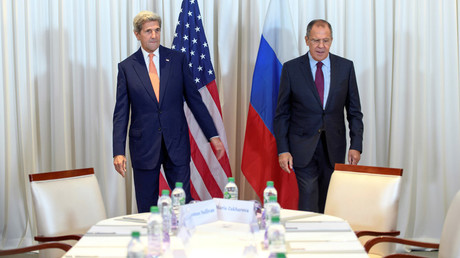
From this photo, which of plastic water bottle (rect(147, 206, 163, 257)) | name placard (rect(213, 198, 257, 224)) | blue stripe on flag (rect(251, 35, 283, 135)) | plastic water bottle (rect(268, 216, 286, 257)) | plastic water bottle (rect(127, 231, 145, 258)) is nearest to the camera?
plastic water bottle (rect(127, 231, 145, 258))

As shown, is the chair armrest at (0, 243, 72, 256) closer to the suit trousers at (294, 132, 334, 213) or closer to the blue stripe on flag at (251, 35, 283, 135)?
the suit trousers at (294, 132, 334, 213)

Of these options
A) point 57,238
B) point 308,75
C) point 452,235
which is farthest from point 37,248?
point 308,75

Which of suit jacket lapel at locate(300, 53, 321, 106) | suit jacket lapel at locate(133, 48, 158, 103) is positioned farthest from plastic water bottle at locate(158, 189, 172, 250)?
suit jacket lapel at locate(300, 53, 321, 106)

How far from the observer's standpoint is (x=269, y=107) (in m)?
4.69

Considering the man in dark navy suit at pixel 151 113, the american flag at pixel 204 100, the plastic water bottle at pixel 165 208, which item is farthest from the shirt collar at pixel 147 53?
the plastic water bottle at pixel 165 208

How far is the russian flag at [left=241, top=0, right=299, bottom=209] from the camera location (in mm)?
4707

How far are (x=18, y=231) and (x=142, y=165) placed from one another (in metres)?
1.98

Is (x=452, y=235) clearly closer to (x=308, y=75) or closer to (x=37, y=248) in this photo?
(x=308, y=75)

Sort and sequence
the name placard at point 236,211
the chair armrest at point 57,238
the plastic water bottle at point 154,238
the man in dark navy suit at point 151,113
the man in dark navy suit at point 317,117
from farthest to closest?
the man in dark navy suit at point 317,117, the man in dark navy suit at point 151,113, the chair armrest at point 57,238, the name placard at point 236,211, the plastic water bottle at point 154,238

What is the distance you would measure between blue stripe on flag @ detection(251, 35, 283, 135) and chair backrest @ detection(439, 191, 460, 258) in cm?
225

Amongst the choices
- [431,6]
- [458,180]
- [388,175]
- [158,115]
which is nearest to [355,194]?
[388,175]

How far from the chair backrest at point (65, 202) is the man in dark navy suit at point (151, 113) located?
574 millimetres

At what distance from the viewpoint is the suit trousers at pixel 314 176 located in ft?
13.1

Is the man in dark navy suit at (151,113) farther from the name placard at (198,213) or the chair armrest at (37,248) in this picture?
the name placard at (198,213)
